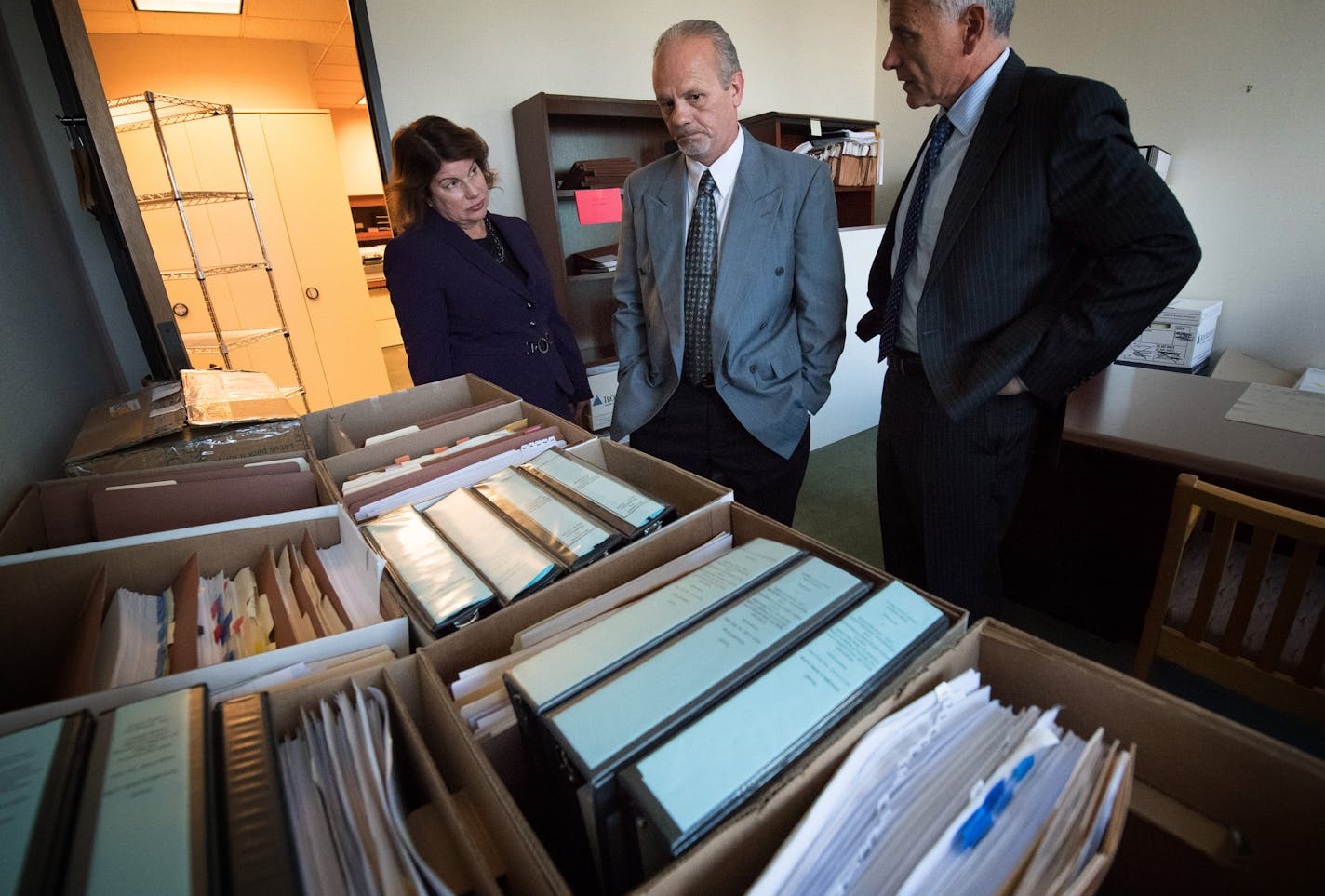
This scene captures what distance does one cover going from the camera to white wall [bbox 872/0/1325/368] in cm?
251

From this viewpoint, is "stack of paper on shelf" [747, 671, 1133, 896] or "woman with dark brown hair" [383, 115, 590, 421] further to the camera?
"woman with dark brown hair" [383, 115, 590, 421]

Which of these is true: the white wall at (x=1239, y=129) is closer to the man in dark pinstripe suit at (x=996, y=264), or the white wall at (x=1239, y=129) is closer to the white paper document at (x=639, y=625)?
the man in dark pinstripe suit at (x=996, y=264)

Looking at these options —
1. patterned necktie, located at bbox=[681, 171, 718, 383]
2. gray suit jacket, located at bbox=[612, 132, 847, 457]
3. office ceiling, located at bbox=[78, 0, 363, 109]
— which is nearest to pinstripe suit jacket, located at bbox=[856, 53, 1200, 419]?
gray suit jacket, located at bbox=[612, 132, 847, 457]

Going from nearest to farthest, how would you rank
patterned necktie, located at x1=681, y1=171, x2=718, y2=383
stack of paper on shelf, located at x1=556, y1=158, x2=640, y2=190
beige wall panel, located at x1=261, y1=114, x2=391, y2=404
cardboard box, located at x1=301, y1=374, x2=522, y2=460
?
cardboard box, located at x1=301, y1=374, x2=522, y2=460 → patterned necktie, located at x1=681, y1=171, x2=718, y2=383 → stack of paper on shelf, located at x1=556, y1=158, x2=640, y2=190 → beige wall panel, located at x1=261, y1=114, x2=391, y2=404

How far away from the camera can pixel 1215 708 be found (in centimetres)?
170

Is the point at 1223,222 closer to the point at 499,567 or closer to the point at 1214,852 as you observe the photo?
the point at 1214,852

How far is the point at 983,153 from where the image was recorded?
1.19 meters

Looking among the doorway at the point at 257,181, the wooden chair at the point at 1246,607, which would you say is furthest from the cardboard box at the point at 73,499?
the doorway at the point at 257,181

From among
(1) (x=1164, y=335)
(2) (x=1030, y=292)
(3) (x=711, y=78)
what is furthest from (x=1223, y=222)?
(3) (x=711, y=78)

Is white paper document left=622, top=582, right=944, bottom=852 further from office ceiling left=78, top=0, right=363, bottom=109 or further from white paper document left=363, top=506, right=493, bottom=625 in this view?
office ceiling left=78, top=0, right=363, bottom=109

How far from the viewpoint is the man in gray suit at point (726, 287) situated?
140 centimetres

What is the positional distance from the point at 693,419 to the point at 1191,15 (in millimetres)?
3232

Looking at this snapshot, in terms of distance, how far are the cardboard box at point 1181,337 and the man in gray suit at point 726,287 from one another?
2090 millimetres

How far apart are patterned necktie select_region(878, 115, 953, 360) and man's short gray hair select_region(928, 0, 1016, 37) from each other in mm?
186
